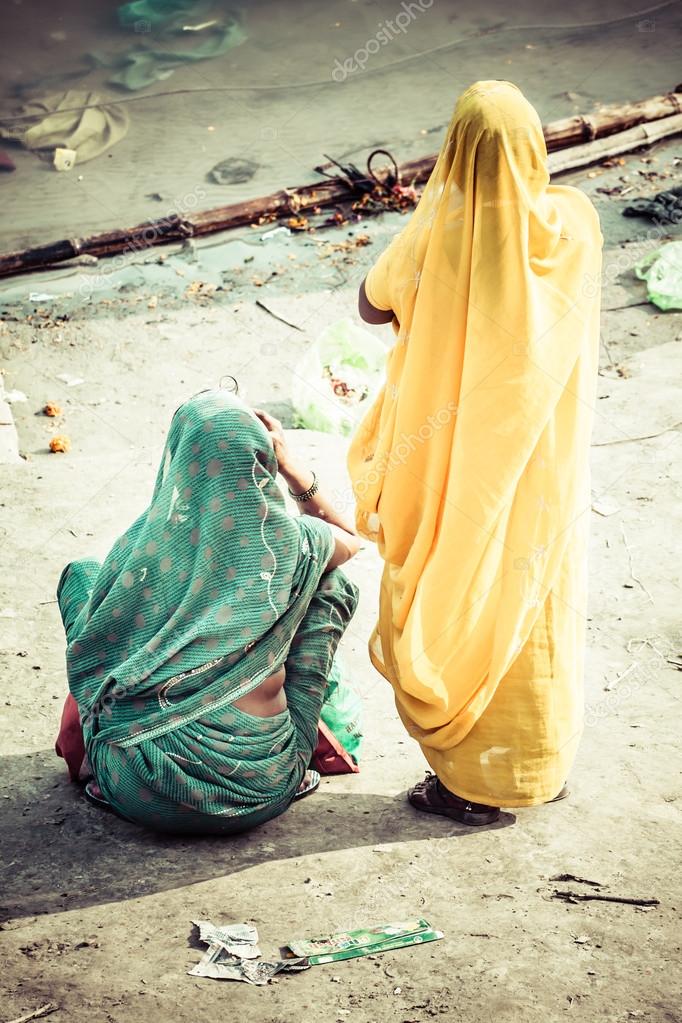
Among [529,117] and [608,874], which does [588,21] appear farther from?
[608,874]

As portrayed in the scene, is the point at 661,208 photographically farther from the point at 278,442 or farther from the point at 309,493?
the point at 278,442

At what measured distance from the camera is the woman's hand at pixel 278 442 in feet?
8.98

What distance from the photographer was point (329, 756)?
3254 mm

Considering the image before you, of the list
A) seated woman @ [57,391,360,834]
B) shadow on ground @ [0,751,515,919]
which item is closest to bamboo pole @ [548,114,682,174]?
seated woman @ [57,391,360,834]

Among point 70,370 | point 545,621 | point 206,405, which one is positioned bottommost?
point 70,370

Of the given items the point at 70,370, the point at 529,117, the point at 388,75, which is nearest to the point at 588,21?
the point at 388,75

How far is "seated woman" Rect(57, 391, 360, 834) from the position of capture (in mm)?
2596

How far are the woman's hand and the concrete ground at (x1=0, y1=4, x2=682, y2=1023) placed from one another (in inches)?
41.7

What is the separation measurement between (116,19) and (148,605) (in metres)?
11.6

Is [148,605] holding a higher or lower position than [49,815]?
higher

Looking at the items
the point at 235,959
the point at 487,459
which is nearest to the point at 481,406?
the point at 487,459

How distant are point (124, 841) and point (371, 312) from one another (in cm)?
166

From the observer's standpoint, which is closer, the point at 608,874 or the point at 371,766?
the point at 608,874

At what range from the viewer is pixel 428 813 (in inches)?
121
